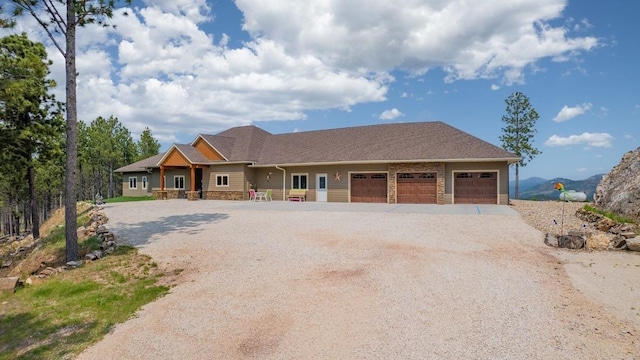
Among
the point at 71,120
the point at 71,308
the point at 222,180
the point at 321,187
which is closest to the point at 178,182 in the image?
the point at 222,180

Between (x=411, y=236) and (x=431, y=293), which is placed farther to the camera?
(x=411, y=236)

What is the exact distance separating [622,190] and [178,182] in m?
29.1

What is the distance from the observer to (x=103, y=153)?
129ft

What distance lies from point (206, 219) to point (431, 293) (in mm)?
11638

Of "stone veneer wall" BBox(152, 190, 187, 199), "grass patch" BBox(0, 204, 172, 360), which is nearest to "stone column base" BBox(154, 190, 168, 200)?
"stone veneer wall" BBox(152, 190, 187, 199)

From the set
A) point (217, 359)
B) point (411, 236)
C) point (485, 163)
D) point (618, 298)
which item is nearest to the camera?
point (217, 359)

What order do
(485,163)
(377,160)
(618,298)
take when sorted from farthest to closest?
(377,160) → (485,163) → (618,298)

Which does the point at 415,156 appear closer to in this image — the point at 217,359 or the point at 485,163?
the point at 485,163

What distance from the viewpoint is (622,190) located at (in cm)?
1531

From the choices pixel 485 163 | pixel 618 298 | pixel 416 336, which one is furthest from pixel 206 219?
pixel 485 163

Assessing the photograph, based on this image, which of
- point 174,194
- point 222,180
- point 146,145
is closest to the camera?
point 222,180

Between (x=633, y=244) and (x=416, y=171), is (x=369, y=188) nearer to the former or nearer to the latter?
(x=416, y=171)

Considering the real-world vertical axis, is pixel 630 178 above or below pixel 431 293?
above

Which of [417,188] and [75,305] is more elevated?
[417,188]
